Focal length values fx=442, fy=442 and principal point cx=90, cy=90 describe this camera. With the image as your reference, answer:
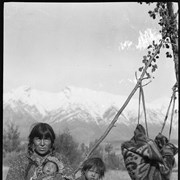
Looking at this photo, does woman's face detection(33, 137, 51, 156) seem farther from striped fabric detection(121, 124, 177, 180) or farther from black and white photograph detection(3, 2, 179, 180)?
striped fabric detection(121, 124, 177, 180)

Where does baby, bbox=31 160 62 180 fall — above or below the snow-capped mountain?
below

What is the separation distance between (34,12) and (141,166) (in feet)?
Answer: 1.61

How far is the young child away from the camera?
1092 millimetres

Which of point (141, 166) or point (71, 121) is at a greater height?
point (71, 121)

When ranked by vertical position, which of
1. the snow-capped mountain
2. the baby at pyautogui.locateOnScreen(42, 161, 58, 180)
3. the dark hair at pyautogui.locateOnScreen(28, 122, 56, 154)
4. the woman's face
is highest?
the snow-capped mountain

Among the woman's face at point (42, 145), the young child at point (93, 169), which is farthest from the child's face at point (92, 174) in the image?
the woman's face at point (42, 145)

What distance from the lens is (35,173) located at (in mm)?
1089

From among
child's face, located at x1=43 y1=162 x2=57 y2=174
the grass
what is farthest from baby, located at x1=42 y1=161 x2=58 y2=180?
the grass

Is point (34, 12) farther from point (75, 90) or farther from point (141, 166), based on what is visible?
point (141, 166)

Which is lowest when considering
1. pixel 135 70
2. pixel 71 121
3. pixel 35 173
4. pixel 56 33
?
pixel 35 173

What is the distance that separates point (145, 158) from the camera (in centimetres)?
112

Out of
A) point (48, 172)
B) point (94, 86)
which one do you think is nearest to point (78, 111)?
point (94, 86)

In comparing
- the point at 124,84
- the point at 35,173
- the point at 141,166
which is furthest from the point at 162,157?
the point at 35,173

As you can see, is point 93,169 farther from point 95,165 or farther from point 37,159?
point 37,159
